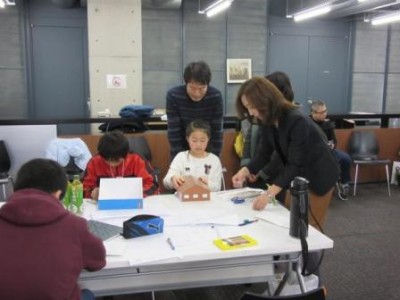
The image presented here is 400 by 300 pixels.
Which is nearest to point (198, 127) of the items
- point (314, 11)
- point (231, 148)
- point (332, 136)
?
point (231, 148)

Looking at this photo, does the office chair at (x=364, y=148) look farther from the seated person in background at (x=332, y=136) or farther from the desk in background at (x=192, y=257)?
the desk in background at (x=192, y=257)

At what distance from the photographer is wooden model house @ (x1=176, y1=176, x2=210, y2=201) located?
2.30 metres

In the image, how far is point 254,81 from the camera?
6.42ft

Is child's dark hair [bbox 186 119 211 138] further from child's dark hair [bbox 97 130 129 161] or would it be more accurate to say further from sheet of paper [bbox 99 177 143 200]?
sheet of paper [bbox 99 177 143 200]

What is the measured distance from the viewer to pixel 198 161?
2.65m

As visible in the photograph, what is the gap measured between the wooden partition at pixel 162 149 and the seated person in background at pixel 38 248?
10.2 feet

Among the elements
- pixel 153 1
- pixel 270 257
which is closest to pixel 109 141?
pixel 270 257

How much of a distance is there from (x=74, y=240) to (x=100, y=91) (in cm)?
526

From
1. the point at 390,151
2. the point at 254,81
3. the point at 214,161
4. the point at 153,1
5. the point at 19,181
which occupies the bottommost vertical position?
the point at 390,151

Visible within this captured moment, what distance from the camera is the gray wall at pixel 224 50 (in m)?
7.09

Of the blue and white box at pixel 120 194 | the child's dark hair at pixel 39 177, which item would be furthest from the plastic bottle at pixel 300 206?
the child's dark hair at pixel 39 177

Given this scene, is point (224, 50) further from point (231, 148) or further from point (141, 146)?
point (141, 146)

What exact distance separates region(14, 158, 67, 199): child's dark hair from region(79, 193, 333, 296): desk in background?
374 mm

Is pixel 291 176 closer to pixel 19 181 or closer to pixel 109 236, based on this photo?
pixel 109 236
